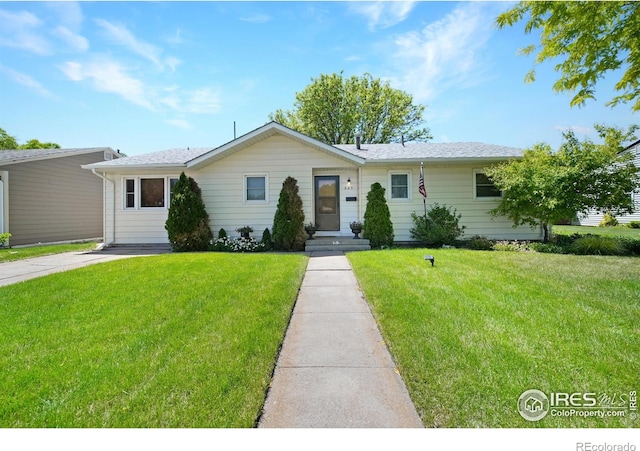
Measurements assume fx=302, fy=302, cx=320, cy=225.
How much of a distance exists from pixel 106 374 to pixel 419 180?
9.71 meters

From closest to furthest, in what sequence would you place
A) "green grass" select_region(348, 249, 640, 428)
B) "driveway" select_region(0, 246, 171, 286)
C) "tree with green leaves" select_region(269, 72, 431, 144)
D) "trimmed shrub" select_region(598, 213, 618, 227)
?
"green grass" select_region(348, 249, 640, 428)
"driveway" select_region(0, 246, 171, 286)
"trimmed shrub" select_region(598, 213, 618, 227)
"tree with green leaves" select_region(269, 72, 431, 144)

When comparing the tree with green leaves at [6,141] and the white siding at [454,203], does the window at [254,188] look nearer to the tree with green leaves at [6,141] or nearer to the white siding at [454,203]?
the white siding at [454,203]

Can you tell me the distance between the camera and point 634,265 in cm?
636

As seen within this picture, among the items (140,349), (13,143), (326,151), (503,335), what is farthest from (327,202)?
(13,143)

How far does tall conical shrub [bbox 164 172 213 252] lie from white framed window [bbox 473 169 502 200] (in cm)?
947

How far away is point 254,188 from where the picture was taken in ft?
35.9

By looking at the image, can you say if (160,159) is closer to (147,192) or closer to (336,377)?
(147,192)

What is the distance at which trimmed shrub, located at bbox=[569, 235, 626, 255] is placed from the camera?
830 cm

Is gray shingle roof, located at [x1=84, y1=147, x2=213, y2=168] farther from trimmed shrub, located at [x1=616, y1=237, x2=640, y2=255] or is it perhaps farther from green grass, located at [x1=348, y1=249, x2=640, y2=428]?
trimmed shrub, located at [x1=616, y1=237, x2=640, y2=255]

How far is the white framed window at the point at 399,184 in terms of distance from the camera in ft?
35.4

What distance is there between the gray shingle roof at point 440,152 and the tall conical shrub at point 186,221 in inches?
235

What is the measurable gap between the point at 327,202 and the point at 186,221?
A: 481cm

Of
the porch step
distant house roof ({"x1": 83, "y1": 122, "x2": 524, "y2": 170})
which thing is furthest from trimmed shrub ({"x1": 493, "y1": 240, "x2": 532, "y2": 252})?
the porch step
